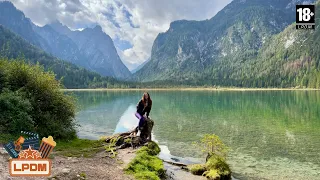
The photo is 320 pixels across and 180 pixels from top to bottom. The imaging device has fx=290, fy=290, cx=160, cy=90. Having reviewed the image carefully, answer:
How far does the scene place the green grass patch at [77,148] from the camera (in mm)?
21288

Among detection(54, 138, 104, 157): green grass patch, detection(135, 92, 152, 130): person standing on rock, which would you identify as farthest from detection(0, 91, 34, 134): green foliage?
detection(135, 92, 152, 130): person standing on rock

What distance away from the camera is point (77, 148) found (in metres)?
24.0

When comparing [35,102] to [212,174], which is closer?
[212,174]

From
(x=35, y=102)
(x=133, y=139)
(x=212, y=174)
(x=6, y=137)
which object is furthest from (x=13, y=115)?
(x=212, y=174)

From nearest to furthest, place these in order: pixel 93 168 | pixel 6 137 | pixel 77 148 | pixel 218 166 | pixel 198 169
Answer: pixel 93 168 < pixel 6 137 < pixel 218 166 < pixel 198 169 < pixel 77 148

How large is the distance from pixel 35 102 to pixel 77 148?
637 centimetres

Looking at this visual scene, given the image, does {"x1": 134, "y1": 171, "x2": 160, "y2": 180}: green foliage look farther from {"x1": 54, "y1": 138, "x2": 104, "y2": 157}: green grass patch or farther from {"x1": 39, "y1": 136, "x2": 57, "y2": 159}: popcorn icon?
{"x1": 39, "y1": 136, "x2": 57, "y2": 159}: popcorn icon

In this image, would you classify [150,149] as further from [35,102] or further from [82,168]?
[35,102]

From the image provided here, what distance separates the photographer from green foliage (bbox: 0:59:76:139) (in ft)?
75.9

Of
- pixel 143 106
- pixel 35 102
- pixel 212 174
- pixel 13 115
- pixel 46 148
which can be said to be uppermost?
pixel 35 102

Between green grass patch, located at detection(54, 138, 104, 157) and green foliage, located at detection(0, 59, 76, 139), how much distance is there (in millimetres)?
1534

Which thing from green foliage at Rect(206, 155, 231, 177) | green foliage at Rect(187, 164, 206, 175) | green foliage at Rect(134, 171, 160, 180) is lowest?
green foliage at Rect(187, 164, 206, 175)

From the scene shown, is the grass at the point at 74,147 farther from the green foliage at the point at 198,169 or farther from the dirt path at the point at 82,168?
the green foliage at the point at 198,169

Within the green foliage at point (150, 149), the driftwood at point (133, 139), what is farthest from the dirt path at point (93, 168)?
the driftwood at point (133, 139)
